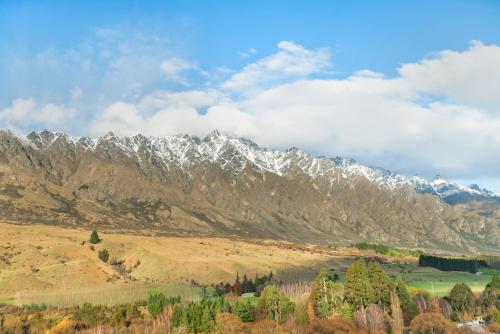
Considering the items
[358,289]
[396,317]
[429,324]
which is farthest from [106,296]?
[429,324]

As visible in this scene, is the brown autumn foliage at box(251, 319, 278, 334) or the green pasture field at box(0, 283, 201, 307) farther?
the green pasture field at box(0, 283, 201, 307)

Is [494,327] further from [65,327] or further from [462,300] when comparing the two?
[65,327]

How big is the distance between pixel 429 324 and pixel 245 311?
3751 cm

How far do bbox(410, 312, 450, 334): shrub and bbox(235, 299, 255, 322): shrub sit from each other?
33671 mm

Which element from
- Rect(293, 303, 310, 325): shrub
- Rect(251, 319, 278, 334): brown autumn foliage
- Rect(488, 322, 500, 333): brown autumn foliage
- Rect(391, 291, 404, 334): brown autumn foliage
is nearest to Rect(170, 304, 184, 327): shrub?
Rect(251, 319, 278, 334): brown autumn foliage

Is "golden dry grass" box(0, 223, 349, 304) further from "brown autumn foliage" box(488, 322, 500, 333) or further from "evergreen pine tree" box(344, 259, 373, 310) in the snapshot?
"brown autumn foliage" box(488, 322, 500, 333)

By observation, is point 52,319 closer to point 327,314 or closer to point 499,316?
point 327,314

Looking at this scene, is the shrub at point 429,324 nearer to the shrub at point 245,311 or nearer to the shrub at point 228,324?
the shrub at point 245,311

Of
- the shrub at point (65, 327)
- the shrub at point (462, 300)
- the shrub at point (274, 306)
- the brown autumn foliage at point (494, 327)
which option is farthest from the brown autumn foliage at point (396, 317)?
the shrub at point (65, 327)

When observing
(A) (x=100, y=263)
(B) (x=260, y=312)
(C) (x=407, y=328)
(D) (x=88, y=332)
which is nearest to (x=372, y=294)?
(C) (x=407, y=328)

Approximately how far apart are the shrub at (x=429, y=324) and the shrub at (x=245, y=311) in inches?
1326

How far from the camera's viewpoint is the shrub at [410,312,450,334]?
107 metres

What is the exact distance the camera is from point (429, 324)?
108938 mm

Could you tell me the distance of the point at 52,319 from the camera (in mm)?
102625
